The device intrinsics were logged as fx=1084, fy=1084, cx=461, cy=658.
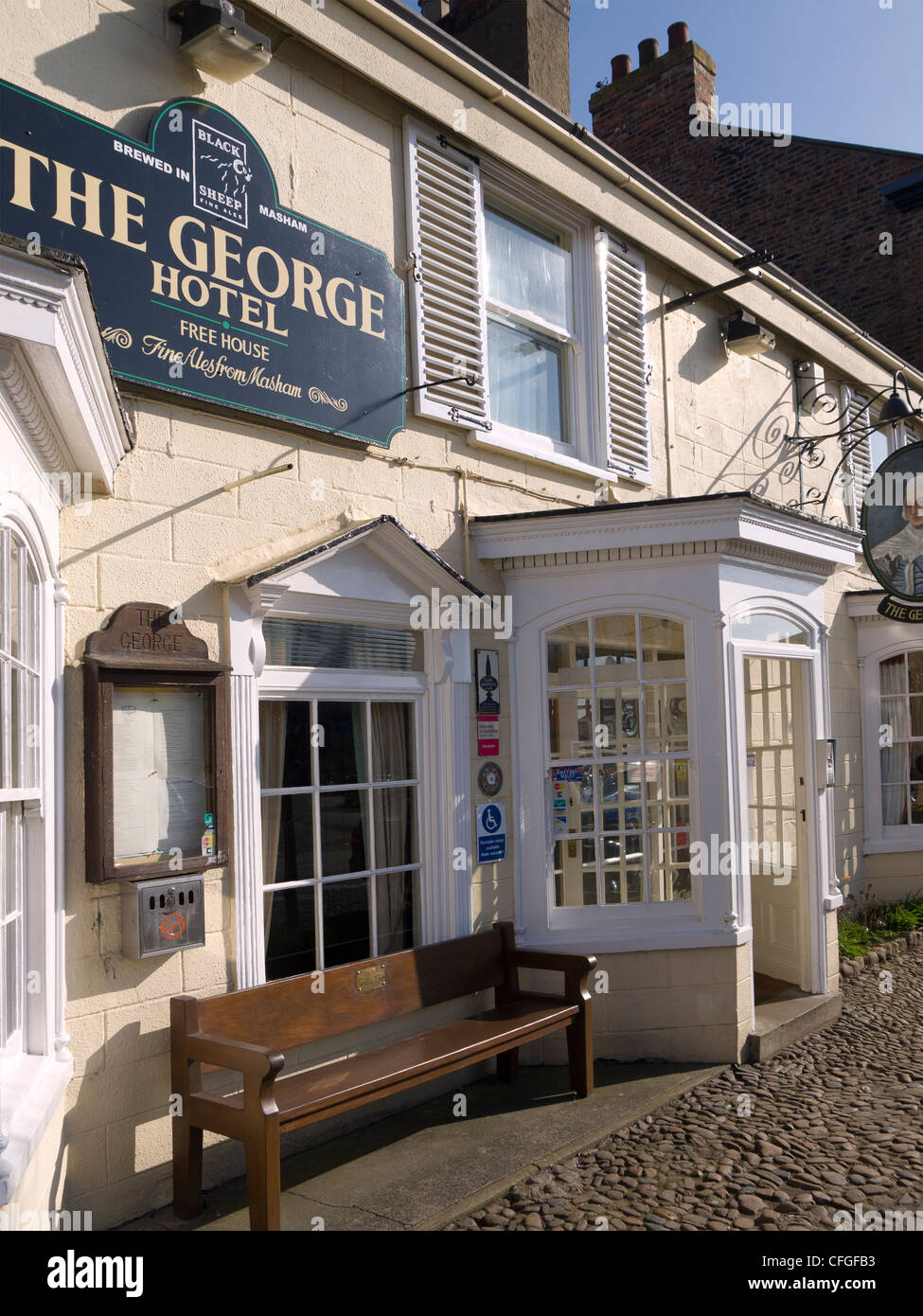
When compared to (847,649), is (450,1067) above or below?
below

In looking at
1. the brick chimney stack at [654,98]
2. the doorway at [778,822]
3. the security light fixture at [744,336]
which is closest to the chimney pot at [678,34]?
the brick chimney stack at [654,98]

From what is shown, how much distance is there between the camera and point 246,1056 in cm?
408

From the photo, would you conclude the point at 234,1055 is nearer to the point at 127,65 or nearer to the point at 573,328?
the point at 127,65

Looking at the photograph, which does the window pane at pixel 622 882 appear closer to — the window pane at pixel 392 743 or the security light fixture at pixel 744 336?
the window pane at pixel 392 743

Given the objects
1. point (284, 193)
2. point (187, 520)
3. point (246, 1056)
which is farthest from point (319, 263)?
point (246, 1056)

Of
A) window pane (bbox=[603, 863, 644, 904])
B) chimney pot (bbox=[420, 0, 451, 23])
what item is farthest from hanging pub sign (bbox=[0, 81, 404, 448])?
chimney pot (bbox=[420, 0, 451, 23])

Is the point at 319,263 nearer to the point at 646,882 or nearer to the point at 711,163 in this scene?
the point at 646,882

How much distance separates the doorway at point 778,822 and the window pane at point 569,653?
1583 millimetres

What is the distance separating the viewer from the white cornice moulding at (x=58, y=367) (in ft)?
8.59

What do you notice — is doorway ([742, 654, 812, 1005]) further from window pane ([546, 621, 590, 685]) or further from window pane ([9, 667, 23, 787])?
window pane ([9, 667, 23, 787])

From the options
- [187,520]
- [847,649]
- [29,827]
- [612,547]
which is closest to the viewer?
[29,827]

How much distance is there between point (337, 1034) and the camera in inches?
200

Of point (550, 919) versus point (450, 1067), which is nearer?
point (450, 1067)

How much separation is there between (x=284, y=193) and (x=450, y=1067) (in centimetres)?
429
